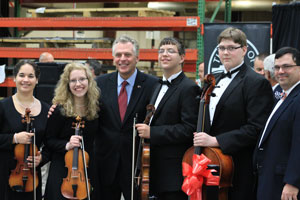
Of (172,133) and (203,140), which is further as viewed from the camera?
(172,133)

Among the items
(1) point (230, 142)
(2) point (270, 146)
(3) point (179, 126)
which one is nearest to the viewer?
(2) point (270, 146)

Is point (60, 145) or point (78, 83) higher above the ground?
point (78, 83)

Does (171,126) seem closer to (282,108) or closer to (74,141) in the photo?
(74,141)

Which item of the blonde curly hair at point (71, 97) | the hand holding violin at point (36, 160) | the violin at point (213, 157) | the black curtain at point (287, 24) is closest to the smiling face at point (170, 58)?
the violin at point (213, 157)

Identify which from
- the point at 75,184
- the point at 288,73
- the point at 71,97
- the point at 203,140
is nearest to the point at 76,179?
the point at 75,184

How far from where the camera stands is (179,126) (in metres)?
4.16

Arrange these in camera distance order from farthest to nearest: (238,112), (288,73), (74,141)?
(74,141)
(238,112)
(288,73)

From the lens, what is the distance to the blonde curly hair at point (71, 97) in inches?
176

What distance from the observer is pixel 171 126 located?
420 centimetres

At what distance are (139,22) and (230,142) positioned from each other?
6.17 meters

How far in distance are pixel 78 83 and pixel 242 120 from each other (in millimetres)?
1545

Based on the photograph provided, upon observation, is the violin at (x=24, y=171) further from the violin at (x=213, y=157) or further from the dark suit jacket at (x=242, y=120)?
the dark suit jacket at (x=242, y=120)

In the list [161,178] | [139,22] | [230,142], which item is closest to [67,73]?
[161,178]

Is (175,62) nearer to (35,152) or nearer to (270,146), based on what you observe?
(270,146)
